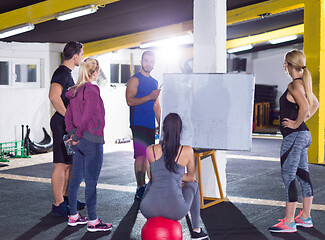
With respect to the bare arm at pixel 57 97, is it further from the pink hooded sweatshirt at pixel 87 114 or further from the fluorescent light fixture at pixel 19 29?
the fluorescent light fixture at pixel 19 29

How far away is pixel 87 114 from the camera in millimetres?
3934

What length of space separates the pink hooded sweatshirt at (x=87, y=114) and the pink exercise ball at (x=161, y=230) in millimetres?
957

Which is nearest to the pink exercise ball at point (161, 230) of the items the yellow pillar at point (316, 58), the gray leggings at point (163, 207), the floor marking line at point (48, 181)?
the gray leggings at point (163, 207)

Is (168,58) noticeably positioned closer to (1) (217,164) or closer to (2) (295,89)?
(1) (217,164)

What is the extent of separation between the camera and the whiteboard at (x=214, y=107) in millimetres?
4547

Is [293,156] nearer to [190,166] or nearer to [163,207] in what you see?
[190,166]

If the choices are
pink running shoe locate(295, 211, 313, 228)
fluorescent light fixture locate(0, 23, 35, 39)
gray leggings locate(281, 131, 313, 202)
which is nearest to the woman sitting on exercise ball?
gray leggings locate(281, 131, 313, 202)

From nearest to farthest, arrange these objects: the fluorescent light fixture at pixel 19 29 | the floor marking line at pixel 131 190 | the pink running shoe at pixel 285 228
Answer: the pink running shoe at pixel 285 228
the floor marking line at pixel 131 190
the fluorescent light fixture at pixel 19 29

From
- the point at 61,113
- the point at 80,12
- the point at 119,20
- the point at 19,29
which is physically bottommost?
the point at 61,113

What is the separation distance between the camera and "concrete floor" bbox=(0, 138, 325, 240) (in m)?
4.09

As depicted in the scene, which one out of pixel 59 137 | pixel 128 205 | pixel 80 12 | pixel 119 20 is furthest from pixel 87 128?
pixel 119 20

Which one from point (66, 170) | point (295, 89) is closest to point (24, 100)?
point (66, 170)

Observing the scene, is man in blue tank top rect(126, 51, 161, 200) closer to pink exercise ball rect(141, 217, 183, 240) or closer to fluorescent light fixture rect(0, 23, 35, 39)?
pink exercise ball rect(141, 217, 183, 240)

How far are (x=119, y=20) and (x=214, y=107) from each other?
4502 millimetres
